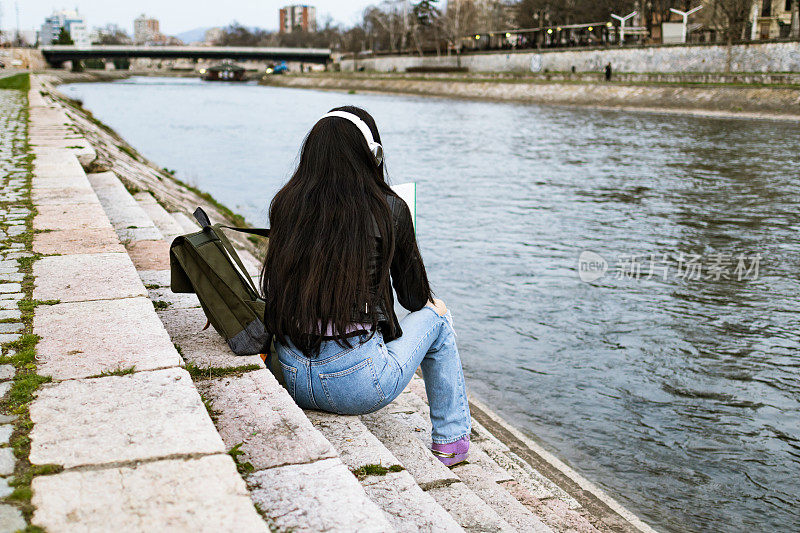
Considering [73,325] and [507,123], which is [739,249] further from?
[507,123]

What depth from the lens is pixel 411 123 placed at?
3494cm

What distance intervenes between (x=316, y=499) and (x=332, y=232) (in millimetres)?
1039

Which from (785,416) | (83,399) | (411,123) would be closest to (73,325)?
(83,399)

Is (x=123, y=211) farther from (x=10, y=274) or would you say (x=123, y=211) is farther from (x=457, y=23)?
(x=457, y=23)

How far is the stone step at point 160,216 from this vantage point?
6.97m

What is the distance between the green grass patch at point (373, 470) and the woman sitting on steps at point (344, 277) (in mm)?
332

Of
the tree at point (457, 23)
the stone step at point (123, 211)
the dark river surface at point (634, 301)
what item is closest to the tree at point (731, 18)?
the dark river surface at point (634, 301)

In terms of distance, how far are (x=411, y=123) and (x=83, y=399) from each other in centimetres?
3280

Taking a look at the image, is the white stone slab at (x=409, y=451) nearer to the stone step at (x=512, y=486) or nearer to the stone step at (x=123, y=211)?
the stone step at (x=512, y=486)

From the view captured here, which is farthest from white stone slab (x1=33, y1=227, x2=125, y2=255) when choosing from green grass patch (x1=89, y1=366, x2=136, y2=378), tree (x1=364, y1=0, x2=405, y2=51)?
tree (x1=364, y1=0, x2=405, y2=51)

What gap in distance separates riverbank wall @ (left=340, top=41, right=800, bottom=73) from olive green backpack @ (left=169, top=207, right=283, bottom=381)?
4765cm

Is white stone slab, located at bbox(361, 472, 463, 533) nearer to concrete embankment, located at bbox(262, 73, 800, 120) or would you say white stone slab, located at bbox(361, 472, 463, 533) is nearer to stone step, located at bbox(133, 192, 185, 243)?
stone step, located at bbox(133, 192, 185, 243)

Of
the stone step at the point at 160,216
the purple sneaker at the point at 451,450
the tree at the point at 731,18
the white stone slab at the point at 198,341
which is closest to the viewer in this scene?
the white stone slab at the point at 198,341

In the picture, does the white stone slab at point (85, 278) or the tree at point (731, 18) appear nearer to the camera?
the white stone slab at point (85, 278)
